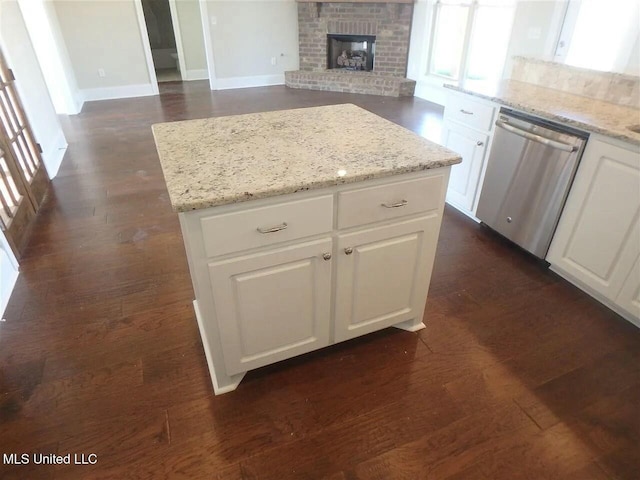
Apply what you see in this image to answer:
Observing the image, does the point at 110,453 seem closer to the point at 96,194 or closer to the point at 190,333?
the point at 190,333

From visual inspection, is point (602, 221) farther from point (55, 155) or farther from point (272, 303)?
point (55, 155)

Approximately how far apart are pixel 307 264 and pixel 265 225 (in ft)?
0.82

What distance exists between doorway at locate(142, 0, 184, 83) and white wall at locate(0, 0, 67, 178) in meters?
3.99

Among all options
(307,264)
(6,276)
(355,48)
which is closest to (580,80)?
(307,264)

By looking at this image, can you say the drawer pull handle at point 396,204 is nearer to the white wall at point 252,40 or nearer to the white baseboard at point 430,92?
the white baseboard at point 430,92

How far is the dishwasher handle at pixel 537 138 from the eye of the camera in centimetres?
203

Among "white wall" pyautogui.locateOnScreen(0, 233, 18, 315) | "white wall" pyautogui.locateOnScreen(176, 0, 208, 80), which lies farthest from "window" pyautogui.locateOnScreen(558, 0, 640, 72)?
"white wall" pyautogui.locateOnScreen(176, 0, 208, 80)

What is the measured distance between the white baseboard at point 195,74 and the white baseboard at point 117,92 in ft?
4.04

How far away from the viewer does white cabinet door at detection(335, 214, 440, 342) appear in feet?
4.97

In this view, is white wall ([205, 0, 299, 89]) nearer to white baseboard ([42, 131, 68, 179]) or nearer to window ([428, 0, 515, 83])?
window ([428, 0, 515, 83])

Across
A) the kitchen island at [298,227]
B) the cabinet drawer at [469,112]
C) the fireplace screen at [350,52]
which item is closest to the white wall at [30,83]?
the kitchen island at [298,227]

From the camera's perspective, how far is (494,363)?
1.77 m

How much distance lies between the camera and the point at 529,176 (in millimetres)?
2285

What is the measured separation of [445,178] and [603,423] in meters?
1.11
